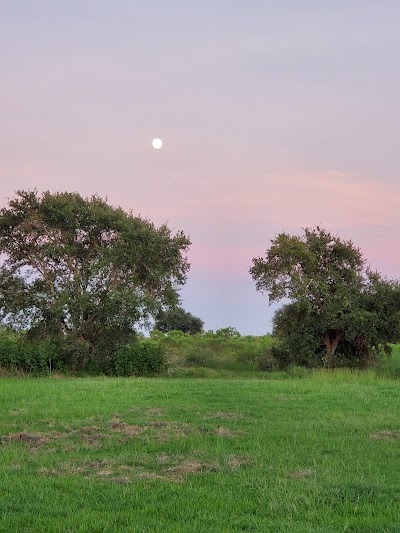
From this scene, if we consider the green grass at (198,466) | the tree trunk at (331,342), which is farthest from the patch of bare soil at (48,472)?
the tree trunk at (331,342)

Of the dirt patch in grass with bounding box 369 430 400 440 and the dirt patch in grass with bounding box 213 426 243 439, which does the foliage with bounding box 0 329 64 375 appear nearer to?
the dirt patch in grass with bounding box 213 426 243 439

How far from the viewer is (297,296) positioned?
30.3 meters

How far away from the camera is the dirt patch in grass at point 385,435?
10555mm

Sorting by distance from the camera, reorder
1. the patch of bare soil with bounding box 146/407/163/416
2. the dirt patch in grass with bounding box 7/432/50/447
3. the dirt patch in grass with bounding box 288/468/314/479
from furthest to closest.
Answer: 1. the patch of bare soil with bounding box 146/407/163/416
2. the dirt patch in grass with bounding box 7/432/50/447
3. the dirt patch in grass with bounding box 288/468/314/479

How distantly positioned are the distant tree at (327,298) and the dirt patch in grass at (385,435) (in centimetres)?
1846

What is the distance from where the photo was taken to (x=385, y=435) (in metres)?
10.8

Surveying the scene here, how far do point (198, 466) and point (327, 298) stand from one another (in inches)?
925

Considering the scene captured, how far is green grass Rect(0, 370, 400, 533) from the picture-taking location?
6.08m

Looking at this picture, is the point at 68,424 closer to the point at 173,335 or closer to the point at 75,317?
the point at 75,317

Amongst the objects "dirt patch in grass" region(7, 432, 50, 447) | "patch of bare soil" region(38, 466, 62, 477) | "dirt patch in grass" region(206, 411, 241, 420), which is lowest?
"patch of bare soil" region(38, 466, 62, 477)

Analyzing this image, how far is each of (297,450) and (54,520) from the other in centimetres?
464

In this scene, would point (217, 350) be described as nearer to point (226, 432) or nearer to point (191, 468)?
point (226, 432)

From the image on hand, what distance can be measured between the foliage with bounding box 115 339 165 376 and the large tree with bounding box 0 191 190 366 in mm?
973

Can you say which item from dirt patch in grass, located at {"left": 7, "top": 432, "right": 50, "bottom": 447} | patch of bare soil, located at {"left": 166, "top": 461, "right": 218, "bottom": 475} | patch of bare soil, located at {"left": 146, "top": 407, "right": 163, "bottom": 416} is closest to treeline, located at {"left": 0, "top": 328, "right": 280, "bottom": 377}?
patch of bare soil, located at {"left": 146, "top": 407, "right": 163, "bottom": 416}
